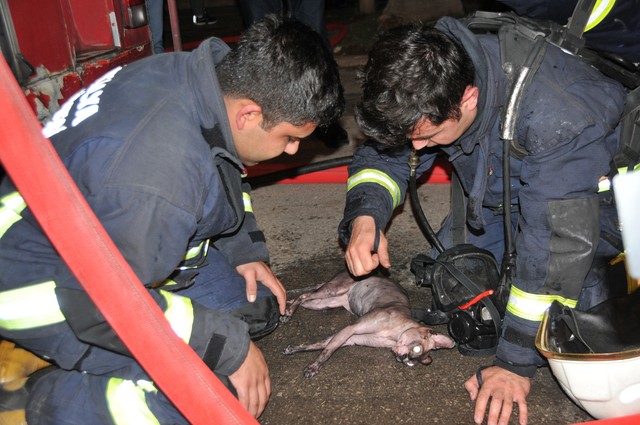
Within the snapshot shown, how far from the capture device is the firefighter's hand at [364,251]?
2617mm

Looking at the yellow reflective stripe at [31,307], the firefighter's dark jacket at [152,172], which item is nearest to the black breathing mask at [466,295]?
the firefighter's dark jacket at [152,172]

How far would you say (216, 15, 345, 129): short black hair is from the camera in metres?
2.05

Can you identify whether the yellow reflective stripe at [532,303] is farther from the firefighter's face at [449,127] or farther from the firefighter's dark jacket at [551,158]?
the firefighter's face at [449,127]

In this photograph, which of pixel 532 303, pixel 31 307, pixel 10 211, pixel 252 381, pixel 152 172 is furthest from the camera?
pixel 532 303

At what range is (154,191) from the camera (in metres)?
1.79

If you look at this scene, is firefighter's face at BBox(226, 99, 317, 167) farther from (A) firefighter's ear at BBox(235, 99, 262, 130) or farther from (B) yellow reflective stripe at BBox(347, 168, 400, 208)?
(B) yellow reflective stripe at BBox(347, 168, 400, 208)

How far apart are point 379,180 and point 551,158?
Result: 0.94m

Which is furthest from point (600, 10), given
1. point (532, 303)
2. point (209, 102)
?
point (209, 102)

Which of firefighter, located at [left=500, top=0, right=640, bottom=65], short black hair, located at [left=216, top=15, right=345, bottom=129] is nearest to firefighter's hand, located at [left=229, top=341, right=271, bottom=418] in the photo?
short black hair, located at [left=216, top=15, right=345, bottom=129]

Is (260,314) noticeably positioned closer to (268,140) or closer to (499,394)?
(268,140)

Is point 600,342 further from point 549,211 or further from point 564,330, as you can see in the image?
point 549,211

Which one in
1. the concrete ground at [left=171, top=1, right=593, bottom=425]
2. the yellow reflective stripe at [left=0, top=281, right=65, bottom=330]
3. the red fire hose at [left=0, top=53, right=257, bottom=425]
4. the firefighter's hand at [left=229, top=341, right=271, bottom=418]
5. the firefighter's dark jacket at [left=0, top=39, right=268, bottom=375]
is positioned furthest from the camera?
the concrete ground at [left=171, top=1, right=593, bottom=425]

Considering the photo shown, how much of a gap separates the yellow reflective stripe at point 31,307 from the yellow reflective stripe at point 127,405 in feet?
1.00

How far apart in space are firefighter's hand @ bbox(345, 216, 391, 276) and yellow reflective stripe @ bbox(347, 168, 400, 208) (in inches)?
10.1
